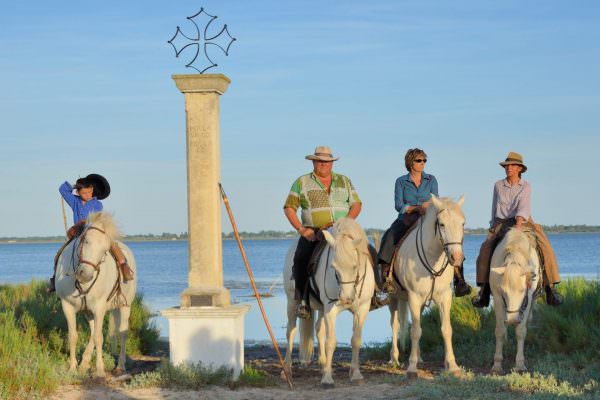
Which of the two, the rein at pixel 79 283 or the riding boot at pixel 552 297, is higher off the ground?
the rein at pixel 79 283

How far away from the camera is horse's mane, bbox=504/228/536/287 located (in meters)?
10.9

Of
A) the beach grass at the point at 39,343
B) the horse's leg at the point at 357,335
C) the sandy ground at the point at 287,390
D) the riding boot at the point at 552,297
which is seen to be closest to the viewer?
the beach grass at the point at 39,343

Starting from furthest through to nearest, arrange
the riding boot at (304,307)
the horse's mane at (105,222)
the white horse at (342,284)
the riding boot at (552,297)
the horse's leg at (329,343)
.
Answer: the riding boot at (552,297) → the riding boot at (304,307) → the horse's mane at (105,222) → the horse's leg at (329,343) → the white horse at (342,284)

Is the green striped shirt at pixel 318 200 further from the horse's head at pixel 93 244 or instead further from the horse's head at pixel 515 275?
the horse's head at pixel 93 244

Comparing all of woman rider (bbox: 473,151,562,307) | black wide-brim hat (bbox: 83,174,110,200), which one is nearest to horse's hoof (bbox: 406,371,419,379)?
woman rider (bbox: 473,151,562,307)

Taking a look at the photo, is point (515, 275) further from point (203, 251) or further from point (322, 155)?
point (203, 251)

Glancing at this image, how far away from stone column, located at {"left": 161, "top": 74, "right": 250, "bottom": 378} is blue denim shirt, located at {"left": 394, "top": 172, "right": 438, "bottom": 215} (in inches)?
89.2

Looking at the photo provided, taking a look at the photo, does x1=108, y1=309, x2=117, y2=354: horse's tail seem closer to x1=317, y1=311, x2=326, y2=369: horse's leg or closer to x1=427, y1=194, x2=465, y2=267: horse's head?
x1=317, y1=311, x2=326, y2=369: horse's leg

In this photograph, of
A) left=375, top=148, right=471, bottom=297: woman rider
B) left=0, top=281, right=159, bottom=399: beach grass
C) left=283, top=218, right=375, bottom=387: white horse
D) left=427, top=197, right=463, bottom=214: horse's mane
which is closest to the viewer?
left=0, top=281, right=159, bottom=399: beach grass

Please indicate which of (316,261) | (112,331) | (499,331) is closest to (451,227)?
(316,261)

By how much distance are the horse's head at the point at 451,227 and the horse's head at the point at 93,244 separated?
383 centimetres

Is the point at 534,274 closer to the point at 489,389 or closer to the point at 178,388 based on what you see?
the point at 489,389

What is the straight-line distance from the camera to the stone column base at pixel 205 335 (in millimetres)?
10617

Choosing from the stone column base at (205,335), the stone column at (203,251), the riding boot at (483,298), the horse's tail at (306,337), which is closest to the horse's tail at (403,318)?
the riding boot at (483,298)
